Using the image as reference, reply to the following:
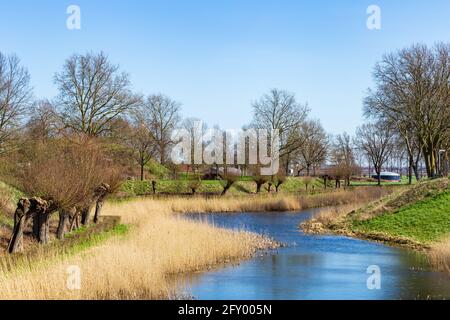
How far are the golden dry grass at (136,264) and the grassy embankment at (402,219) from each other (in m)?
5.05

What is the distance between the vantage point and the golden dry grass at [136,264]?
9.42 metres

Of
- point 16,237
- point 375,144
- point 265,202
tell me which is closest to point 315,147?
point 375,144

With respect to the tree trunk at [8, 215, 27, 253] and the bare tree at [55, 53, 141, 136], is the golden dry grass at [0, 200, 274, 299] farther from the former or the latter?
the bare tree at [55, 53, 141, 136]

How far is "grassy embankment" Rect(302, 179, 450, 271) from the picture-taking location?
66.8ft

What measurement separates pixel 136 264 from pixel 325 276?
15.6 feet

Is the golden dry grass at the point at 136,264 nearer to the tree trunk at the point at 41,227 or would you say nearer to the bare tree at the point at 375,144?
the tree trunk at the point at 41,227

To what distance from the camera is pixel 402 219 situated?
2284 cm

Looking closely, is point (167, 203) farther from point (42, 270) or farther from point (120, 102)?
point (42, 270)

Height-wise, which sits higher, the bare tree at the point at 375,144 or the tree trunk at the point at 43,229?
the bare tree at the point at 375,144

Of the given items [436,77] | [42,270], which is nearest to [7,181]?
[42,270]

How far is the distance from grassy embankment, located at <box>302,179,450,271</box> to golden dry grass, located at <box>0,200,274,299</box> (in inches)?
199

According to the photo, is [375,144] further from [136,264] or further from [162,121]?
[136,264]

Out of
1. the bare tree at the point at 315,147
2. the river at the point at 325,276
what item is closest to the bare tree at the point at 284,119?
the bare tree at the point at 315,147

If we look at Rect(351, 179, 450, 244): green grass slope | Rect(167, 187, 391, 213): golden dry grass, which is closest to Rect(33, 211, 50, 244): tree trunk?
Rect(351, 179, 450, 244): green grass slope
